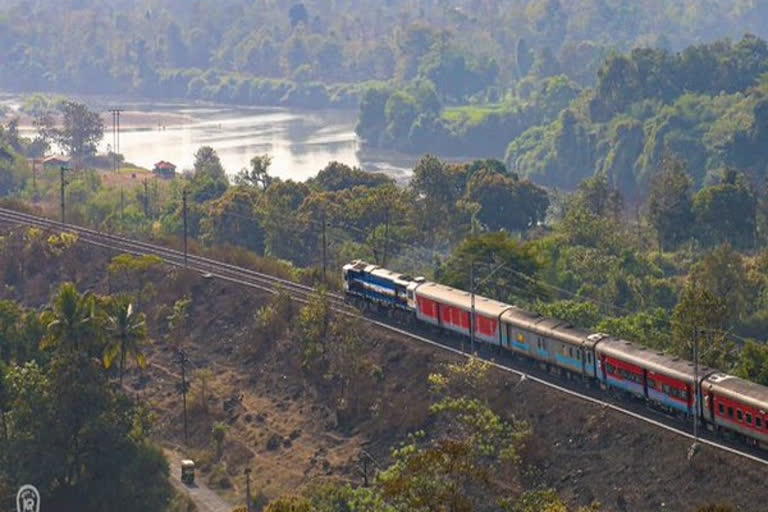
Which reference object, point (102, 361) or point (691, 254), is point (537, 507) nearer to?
point (102, 361)

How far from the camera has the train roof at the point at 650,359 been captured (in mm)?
66062

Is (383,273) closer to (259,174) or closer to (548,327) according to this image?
(548,327)

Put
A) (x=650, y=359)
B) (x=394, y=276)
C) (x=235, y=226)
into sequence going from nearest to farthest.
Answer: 1. (x=650, y=359)
2. (x=394, y=276)
3. (x=235, y=226)

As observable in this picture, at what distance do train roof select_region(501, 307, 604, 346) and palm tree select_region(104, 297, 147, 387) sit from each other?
70.7ft

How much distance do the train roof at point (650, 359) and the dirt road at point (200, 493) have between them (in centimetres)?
2121

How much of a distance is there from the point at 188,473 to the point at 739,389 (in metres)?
31.0

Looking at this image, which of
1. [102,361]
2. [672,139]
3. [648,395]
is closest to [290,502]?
[648,395]

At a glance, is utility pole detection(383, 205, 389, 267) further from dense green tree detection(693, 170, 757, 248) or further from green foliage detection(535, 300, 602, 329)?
dense green tree detection(693, 170, 757, 248)

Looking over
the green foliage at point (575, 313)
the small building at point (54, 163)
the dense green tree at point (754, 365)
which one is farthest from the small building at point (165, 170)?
the dense green tree at point (754, 365)

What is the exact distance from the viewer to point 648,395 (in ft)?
224

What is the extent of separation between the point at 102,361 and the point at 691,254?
2343 inches

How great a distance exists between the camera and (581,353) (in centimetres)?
7244

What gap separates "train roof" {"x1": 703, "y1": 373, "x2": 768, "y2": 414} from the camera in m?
61.5

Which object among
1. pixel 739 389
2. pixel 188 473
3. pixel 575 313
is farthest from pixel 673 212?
pixel 739 389
